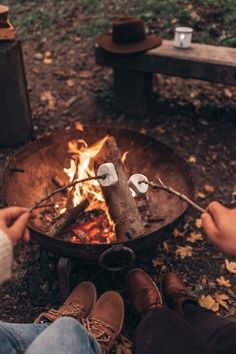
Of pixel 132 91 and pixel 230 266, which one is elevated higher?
pixel 132 91

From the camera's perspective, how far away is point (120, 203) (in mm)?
3166

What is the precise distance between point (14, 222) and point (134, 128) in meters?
3.32

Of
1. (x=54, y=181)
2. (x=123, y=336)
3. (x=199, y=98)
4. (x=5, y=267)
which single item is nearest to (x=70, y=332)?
(x=5, y=267)

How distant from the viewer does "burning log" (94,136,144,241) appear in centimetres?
315

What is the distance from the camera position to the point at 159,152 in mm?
3930

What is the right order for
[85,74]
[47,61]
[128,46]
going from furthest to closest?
1. [47,61]
2. [85,74]
3. [128,46]

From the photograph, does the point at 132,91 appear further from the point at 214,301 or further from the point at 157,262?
the point at 214,301

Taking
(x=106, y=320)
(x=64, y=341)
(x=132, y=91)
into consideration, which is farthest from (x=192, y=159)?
(x=64, y=341)

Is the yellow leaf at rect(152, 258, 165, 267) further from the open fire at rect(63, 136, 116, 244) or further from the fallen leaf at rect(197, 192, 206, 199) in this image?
the fallen leaf at rect(197, 192, 206, 199)

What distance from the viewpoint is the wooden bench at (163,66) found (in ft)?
15.2

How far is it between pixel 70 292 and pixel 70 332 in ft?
4.05

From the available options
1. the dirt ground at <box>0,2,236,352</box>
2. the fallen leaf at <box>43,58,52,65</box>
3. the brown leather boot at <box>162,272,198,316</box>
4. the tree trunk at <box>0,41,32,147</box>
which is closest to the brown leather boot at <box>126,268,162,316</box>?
the brown leather boot at <box>162,272,198,316</box>

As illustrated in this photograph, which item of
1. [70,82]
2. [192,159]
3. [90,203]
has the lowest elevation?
[192,159]

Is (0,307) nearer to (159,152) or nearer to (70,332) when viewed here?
(70,332)
